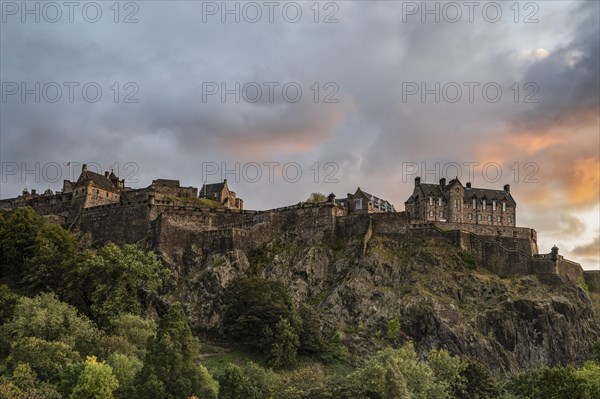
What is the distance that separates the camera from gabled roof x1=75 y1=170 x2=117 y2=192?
12062 cm

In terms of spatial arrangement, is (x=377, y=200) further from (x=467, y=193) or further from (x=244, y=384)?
(x=244, y=384)

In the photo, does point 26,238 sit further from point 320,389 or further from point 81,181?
point 320,389

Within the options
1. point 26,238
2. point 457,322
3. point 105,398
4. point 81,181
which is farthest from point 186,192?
point 105,398

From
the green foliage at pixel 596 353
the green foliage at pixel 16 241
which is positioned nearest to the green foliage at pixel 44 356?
the green foliage at pixel 16 241

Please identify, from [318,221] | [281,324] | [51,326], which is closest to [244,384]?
[281,324]

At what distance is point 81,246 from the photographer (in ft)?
362

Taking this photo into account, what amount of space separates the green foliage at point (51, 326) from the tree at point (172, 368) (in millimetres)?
11917

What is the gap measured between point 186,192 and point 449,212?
133 ft

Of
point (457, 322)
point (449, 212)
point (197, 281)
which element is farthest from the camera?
point (449, 212)

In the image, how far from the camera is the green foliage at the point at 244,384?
69.6 meters

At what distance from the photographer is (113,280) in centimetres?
9200

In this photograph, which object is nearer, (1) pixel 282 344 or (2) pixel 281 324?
(1) pixel 282 344

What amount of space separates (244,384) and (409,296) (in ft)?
107

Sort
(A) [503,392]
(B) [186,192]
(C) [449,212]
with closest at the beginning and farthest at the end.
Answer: (A) [503,392], (C) [449,212], (B) [186,192]
